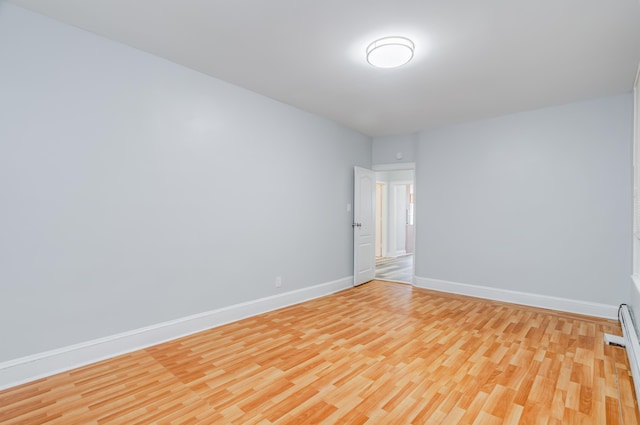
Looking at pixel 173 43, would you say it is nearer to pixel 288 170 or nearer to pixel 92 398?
pixel 288 170

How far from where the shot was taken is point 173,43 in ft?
9.02

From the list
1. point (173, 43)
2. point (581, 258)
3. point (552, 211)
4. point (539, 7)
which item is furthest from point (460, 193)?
point (173, 43)

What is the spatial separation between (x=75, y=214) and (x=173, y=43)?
170 centimetres

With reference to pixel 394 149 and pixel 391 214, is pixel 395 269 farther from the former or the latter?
pixel 394 149

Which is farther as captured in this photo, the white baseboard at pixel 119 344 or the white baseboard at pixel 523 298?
the white baseboard at pixel 523 298

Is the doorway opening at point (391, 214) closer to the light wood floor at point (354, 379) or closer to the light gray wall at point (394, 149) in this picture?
the light gray wall at point (394, 149)

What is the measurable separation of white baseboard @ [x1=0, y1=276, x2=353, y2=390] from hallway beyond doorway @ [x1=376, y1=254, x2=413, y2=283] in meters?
2.76

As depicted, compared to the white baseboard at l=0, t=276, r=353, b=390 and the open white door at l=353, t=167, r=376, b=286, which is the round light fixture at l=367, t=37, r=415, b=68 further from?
the white baseboard at l=0, t=276, r=353, b=390

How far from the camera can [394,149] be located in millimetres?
5816

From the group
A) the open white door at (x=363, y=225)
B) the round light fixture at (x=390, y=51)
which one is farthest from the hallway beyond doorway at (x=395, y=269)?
the round light fixture at (x=390, y=51)

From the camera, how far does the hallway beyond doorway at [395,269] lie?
6117mm

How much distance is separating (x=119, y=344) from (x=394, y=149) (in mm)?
5035

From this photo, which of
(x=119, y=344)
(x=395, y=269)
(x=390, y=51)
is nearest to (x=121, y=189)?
(x=119, y=344)

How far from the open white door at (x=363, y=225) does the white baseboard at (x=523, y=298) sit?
92cm
